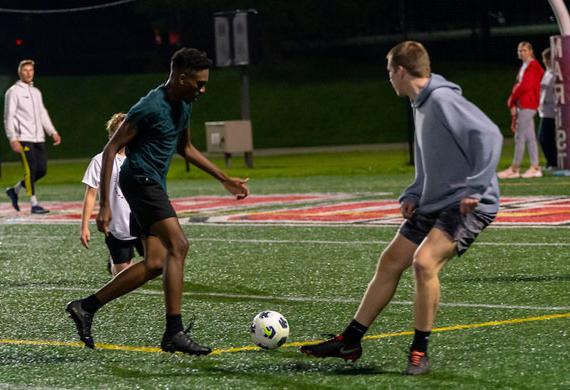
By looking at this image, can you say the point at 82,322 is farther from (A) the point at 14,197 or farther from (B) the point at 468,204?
(A) the point at 14,197

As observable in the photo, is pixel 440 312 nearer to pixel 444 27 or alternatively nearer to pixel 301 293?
pixel 301 293

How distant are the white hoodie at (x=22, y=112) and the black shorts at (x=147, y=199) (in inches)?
437

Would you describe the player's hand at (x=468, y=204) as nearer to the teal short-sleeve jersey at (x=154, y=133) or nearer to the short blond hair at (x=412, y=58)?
the short blond hair at (x=412, y=58)

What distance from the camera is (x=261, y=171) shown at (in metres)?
27.9

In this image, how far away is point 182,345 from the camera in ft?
25.1

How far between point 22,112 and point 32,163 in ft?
2.29

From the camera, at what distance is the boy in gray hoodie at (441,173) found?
6910 mm

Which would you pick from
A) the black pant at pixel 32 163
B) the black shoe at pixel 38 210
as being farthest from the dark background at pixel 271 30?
the black shoe at pixel 38 210

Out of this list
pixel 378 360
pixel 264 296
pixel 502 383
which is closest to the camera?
pixel 502 383

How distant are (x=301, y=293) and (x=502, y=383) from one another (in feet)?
12.5

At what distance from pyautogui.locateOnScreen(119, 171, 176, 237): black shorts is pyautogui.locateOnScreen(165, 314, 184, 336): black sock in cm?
56

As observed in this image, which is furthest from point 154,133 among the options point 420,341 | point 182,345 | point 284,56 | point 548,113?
point 284,56

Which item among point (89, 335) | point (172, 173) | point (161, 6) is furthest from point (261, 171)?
point (161, 6)

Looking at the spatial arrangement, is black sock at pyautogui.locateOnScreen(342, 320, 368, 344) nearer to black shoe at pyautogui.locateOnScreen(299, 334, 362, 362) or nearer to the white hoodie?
black shoe at pyautogui.locateOnScreen(299, 334, 362, 362)
